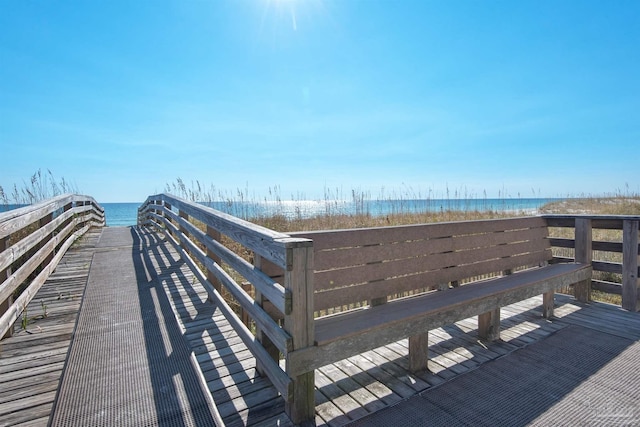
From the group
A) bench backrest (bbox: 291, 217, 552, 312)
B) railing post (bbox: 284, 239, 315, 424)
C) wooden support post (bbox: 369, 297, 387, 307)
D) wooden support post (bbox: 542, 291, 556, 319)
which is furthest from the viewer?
wooden support post (bbox: 542, 291, 556, 319)

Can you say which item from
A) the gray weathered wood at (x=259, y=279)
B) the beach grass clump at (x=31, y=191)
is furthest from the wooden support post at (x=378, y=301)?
the beach grass clump at (x=31, y=191)

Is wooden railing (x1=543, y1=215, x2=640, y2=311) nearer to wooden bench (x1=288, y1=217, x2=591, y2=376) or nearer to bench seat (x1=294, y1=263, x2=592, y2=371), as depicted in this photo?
wooden bench (x1=288, y1=217, x2=591, y2=376)

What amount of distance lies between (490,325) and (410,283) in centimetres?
77

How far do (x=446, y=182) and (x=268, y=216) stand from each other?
5.38 metres

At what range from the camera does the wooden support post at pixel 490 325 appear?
7.61 ft

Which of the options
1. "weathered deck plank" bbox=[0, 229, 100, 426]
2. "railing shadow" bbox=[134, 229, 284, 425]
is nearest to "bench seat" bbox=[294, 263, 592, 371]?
"railing shadow" bbox=[134, 229, 284, 425]

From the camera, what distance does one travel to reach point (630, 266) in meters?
3.02

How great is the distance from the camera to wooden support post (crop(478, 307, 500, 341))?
2320 millimetres

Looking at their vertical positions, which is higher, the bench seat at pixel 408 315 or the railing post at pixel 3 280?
the railing post at pixel 3 280

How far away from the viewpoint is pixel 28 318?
95.2 inches

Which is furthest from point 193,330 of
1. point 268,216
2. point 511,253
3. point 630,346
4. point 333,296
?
point 268,216

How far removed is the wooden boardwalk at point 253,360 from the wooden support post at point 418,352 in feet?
0.20

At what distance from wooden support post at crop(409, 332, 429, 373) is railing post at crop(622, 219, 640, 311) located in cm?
271

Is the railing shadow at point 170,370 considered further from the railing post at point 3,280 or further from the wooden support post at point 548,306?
the wooden support post at point 548,306
